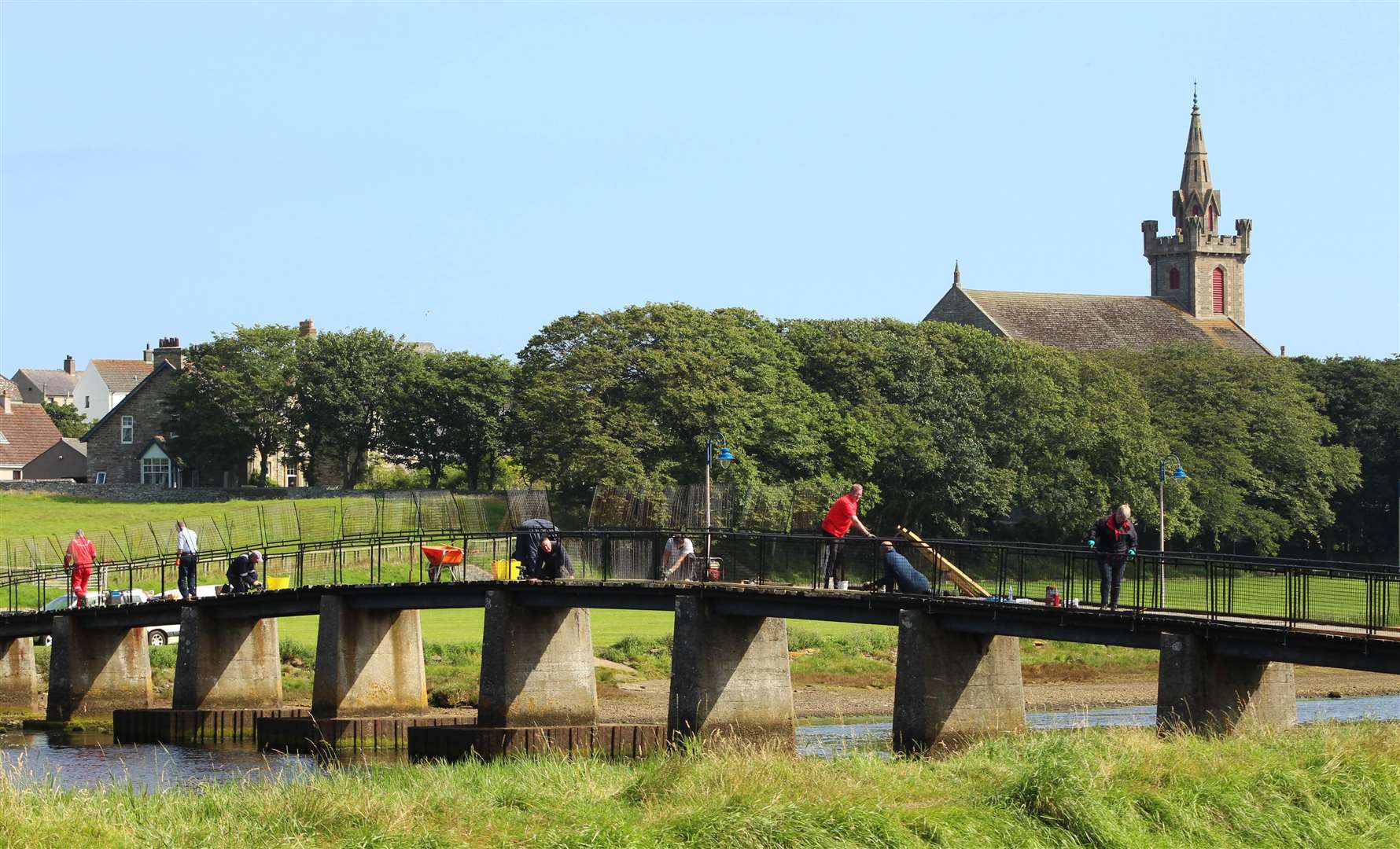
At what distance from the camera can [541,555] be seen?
3969cm

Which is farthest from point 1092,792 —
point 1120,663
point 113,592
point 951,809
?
point 1120,663

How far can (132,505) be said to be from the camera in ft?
316

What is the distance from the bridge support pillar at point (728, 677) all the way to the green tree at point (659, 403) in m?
39.0

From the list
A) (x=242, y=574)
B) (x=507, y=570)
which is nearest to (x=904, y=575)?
(x=507, y=570)

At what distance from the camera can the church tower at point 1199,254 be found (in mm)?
143875

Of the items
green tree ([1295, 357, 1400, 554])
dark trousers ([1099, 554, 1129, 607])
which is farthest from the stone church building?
dark trousers ([1099, 554, 1129, 607])

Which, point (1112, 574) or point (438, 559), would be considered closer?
point (1112, 574)

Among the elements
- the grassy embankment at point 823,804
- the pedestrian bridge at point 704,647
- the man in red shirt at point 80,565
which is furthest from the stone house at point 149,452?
the grassy embankment at point 823,804

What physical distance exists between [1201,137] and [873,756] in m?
134

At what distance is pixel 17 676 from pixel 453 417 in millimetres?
51470

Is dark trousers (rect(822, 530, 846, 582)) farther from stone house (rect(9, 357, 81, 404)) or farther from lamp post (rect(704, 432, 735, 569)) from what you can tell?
stone house (rect(9, 357, 81, 404))

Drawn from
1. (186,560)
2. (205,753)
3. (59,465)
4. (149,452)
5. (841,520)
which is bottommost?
(205,753)

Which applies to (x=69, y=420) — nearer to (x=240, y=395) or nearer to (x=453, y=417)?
(x=240, y=395)

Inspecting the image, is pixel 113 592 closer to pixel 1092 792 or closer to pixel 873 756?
pixel 873 756
